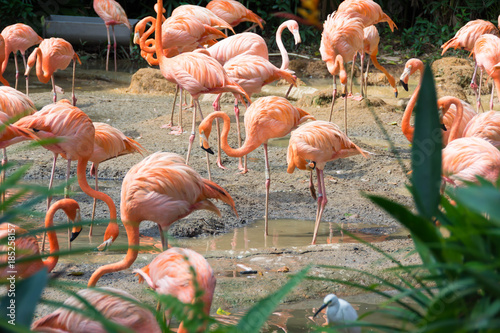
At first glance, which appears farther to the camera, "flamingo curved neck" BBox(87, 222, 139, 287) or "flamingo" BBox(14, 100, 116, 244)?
"flamingo" BBox(14, 100, 116, 244)

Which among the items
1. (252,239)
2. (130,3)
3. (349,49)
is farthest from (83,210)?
(130,3)

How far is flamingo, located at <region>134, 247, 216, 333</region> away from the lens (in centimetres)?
215

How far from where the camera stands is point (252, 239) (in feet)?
13.1

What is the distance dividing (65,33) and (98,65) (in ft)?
2.85

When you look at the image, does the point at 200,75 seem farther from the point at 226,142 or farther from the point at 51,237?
the point at 51,237

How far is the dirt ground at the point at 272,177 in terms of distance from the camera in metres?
2.93

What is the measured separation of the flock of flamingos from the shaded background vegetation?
15.9ft

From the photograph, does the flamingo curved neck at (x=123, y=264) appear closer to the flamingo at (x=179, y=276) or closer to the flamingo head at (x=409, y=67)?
the flamingo at (x=179, y=276)

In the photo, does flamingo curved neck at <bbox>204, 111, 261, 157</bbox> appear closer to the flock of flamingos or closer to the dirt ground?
the flock of flamingos

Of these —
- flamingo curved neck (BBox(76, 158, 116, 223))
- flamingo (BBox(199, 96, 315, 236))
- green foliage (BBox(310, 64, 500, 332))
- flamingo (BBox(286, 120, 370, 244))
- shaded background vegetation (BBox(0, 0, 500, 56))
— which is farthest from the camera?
shaded background vegetation (BBox(0, 0, 500, 56))

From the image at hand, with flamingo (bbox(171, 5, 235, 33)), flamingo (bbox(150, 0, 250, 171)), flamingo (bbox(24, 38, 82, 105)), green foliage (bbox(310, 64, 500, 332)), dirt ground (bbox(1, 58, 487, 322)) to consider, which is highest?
green foliage (bbox(310, 64, 500, 332))

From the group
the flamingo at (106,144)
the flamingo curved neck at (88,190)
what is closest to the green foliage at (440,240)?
the flamingo curved neck at (88,190)

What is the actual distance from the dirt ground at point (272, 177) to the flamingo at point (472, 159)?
545mm

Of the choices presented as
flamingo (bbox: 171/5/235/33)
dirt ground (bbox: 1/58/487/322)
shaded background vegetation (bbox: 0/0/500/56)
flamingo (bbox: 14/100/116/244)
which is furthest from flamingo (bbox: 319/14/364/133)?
shaded background vegetation (bbox: 0/0/500/56)
